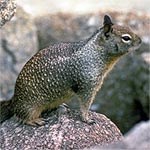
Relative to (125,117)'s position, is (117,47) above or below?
above

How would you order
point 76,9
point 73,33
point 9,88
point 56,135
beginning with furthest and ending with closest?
point 76,9 → point 73,33 → point 9,88 → point 56,135

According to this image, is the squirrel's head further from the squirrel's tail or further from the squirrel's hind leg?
the squirrel's tail

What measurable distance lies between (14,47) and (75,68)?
190 inches

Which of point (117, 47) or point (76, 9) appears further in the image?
point (76, 9)

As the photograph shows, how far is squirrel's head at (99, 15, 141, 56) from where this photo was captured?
7809 millimetres

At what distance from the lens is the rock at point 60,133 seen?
7.49m

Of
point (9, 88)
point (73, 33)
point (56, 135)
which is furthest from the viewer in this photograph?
point (73, 33)

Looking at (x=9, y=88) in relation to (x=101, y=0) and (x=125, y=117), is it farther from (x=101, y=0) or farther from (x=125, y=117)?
(x=101, y=0)

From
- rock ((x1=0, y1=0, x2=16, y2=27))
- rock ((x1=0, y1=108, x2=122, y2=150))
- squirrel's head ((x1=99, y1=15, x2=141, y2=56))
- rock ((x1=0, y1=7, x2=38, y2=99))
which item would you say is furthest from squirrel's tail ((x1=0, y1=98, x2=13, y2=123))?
rock ((x1=0, y1=7, x2=38, y2=99))

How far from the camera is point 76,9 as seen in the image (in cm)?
1414

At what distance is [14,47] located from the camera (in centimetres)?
1258

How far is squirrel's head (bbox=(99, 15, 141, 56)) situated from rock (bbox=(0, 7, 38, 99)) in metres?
4.49

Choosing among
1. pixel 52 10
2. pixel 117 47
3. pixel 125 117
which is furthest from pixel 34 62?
pixel 52 10

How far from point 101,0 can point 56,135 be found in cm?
722
